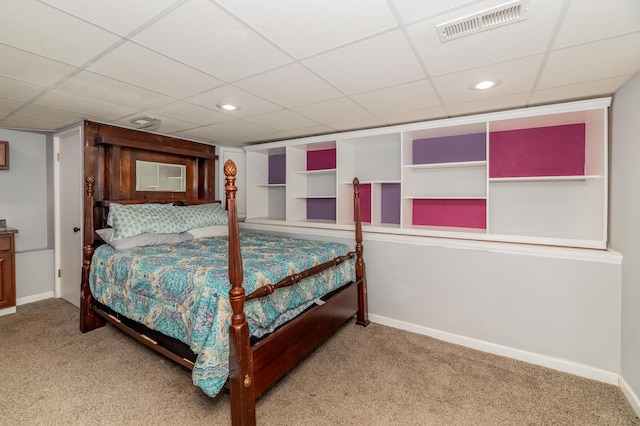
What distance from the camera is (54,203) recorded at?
3.59 m

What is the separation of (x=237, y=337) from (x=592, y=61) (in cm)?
246

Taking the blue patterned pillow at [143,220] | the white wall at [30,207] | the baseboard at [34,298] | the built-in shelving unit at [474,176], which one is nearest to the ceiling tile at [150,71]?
the blue patterned pillow at [143,220]

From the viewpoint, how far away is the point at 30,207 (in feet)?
12.1

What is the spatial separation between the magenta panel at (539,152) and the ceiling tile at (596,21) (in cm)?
145

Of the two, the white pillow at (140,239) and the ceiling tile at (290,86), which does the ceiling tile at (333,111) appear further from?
the white pillow at (140,239)

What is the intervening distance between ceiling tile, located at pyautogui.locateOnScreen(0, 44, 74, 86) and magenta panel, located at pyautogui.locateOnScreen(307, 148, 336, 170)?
8.97 feet

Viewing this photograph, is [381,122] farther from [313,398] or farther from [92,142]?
[92,142]

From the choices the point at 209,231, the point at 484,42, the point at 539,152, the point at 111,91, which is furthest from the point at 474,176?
the point at 111,91

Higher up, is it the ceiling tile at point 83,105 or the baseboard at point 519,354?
the ceiling tile at point 83,105

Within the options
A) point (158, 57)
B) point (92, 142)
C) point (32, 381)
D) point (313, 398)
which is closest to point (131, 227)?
point (92, 142)

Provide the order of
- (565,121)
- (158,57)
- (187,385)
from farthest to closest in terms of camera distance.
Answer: (565,121), (187,385), (158,57)

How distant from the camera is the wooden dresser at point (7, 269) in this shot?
3.12 meters

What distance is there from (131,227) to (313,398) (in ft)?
7.54

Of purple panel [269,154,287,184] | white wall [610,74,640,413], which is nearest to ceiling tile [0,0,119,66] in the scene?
purple panel [269,154,287,184]
